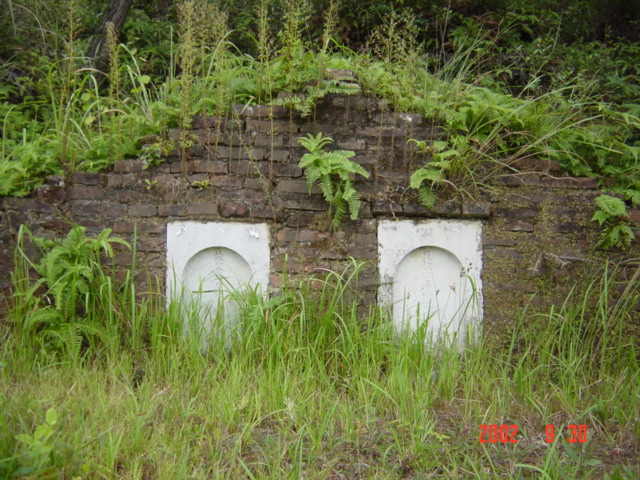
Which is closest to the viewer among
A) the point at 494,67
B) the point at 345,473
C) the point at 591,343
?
the point at 345,473

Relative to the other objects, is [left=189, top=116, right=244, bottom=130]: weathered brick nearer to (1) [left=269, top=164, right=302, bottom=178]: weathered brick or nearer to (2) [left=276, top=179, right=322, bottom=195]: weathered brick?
(1) [left=269, top=164, right=302, bottom=178]: weathered brick

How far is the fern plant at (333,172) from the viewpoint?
3668mm

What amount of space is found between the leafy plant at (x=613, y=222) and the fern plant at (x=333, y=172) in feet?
5.04

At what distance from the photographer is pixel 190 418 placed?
288cm

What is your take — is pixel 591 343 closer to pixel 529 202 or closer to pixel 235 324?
pixel 529 202

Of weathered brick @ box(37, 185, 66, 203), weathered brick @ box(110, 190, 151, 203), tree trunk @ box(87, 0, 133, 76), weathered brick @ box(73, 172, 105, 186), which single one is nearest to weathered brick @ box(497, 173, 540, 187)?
weathered brick @ box(110, 190, 151, 203)

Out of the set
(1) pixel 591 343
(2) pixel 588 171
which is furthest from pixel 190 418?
(2) pixel 588 171

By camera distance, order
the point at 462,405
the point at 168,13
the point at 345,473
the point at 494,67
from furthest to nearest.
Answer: the point at 168,13, the point at 494,67, the point at 462,405, the point at 345,473

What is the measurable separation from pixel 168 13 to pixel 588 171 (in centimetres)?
474

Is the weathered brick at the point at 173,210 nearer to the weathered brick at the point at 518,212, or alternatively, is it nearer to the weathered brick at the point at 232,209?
the weathered brick at the point at 232,209

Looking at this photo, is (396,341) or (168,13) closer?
(396,341)

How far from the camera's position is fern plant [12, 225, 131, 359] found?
11.3 ft

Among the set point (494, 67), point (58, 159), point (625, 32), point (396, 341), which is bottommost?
point (396, 341)

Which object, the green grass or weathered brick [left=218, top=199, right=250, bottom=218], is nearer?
the green grass
